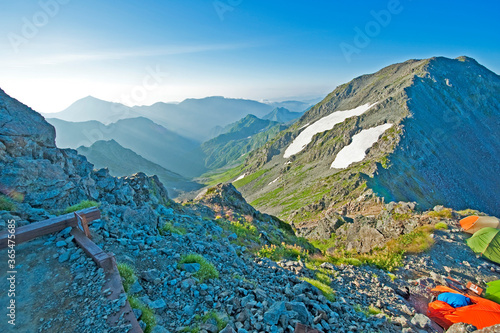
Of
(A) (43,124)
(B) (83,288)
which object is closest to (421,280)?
(B) (83,288)

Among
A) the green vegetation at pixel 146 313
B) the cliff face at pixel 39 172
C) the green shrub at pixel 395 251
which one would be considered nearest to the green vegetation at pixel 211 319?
the green vegetation at pixel 146 313

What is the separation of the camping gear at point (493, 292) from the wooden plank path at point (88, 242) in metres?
20.5

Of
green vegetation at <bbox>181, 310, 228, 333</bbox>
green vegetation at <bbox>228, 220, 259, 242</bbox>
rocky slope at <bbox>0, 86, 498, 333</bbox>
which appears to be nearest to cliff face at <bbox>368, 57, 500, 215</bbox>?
green vegetation at <bbox>228, 220, 259, 242</bbox>

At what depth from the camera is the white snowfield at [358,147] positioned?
7632 cm

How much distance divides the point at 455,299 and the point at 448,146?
81.4 meters

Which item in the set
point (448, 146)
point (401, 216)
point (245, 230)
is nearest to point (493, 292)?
point (401, 216)

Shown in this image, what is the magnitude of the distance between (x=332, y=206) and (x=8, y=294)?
179 feet

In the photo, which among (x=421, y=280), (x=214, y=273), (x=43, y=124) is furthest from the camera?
(x=421, y=280)

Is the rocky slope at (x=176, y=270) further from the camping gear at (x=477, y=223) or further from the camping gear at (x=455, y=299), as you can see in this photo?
the camping gear at (x=477, y=223)

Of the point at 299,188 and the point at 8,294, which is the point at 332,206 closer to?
the point at 299,188

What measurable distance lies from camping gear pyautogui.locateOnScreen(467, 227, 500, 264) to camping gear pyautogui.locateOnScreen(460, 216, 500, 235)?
1.78 meters

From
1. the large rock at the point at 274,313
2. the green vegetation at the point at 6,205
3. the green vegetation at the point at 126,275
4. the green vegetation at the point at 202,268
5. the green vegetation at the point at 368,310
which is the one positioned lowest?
the green vegetation at the point at 368,310

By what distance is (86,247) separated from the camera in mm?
7449

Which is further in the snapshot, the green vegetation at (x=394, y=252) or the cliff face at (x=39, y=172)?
the green vegetation at (x=394, y=252)
